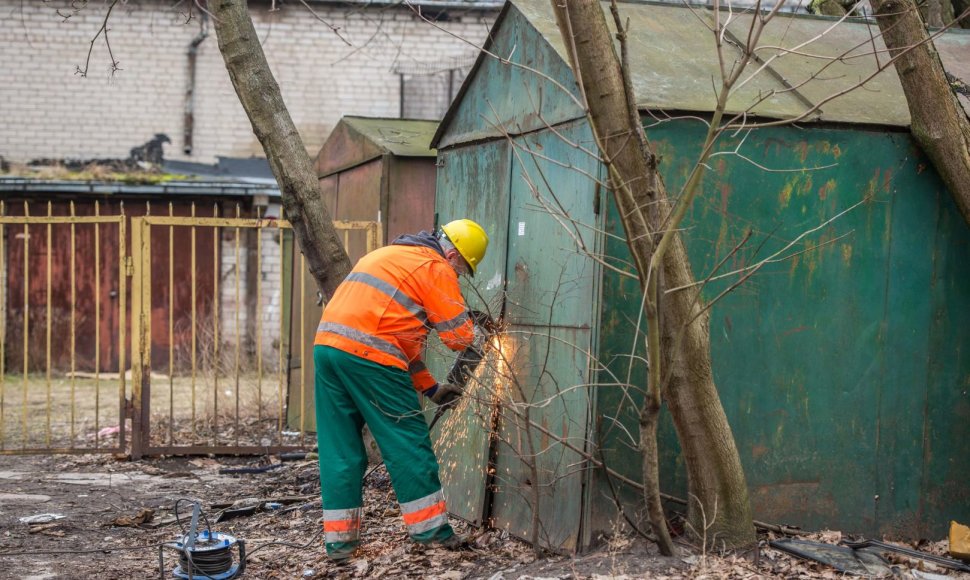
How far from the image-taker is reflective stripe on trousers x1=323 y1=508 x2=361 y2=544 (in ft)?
17.4

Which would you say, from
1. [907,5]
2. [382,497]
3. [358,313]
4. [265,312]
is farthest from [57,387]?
[907,5]

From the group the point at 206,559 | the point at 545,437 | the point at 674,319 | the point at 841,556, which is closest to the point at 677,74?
the point at 674,319

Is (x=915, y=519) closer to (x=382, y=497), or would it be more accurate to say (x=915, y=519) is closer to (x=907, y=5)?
(x=907, y=5)

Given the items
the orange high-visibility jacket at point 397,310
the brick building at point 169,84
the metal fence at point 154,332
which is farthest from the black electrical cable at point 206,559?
the brick building at point 169,84

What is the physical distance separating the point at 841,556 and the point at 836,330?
113 cm

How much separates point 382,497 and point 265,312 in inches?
398

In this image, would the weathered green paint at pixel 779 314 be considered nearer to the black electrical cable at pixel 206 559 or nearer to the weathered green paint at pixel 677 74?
the weathered green paint at pixel 677 74

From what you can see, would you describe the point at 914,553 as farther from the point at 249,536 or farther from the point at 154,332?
the point at 154,332

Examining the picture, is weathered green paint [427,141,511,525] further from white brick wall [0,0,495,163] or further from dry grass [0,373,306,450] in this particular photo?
white brick wall [0,0,495,163]

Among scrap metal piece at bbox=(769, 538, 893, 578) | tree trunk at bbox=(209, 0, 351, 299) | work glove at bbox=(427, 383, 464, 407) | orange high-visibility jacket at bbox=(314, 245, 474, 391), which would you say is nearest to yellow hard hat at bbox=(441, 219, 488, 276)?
orange high-visibility jacket at bbox=(314, 245, 474, 391)

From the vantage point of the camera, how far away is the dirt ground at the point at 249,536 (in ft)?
15.3

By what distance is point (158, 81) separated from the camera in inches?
742

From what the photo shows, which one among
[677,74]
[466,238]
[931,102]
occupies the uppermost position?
[677,74]

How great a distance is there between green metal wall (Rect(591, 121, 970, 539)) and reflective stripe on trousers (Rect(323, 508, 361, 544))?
1304 mm
